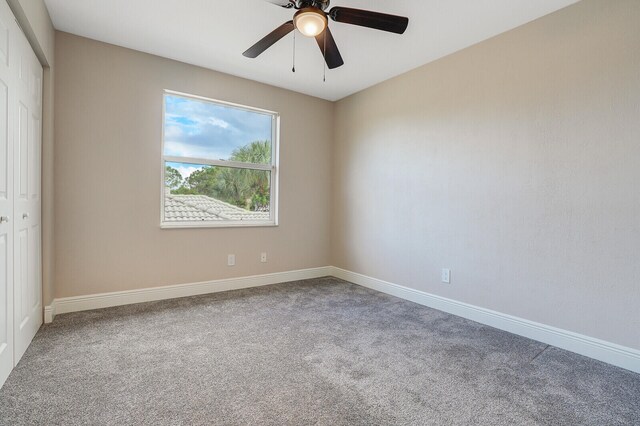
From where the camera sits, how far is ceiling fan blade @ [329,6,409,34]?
1.86 metres

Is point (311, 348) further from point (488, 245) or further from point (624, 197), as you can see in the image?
point (624, 197)

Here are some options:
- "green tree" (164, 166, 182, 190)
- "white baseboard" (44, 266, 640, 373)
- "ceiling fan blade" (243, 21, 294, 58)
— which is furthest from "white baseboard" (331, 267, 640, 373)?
"ceiling fan blade" (243, 21, 294, 58)

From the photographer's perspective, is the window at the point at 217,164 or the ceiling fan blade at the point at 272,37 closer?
the ceiling fan blade at the point at 272,37

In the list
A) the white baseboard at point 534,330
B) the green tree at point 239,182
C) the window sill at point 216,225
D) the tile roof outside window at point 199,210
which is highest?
the green tree at point 239,182

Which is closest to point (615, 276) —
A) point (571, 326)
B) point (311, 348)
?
point (571, 326)

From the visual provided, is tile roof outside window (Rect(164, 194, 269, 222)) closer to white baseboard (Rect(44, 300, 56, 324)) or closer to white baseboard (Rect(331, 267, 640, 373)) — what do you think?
white baseboard (Rect(44, 300, 56, 324))

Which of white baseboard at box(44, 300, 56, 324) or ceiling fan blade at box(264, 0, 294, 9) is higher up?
ceiling fan blade at box(264, 0, 294, 9)

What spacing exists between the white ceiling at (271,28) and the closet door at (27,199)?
64 centimetres

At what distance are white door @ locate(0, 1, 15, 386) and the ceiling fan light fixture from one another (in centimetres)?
149

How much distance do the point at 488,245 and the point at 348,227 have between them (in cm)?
180

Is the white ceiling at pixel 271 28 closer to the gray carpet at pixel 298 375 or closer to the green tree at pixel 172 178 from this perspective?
the green tree at pixel 172 178

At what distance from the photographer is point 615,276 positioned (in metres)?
2.05

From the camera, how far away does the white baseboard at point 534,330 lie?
2.02 m

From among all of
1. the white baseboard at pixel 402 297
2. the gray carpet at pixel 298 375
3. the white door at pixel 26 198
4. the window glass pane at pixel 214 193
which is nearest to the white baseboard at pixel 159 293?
the white baseboard at pixel 402 297
